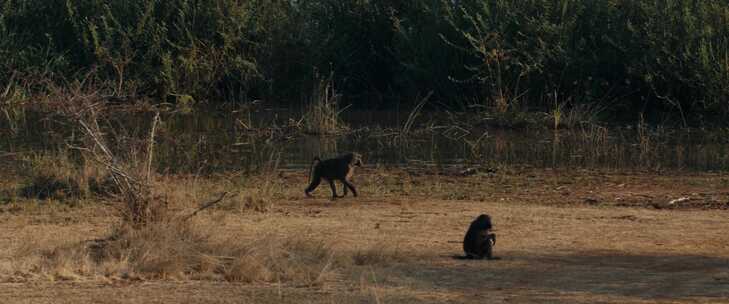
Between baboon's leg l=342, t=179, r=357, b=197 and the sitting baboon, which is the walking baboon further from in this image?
the sitting baboon

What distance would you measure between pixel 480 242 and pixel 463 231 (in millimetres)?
1977

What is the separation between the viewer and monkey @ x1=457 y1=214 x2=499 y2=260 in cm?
1110

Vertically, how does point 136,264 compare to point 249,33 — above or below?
below

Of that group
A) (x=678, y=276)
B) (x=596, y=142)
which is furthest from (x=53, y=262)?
(x=596, y=142)

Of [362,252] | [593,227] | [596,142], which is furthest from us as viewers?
[596,142]

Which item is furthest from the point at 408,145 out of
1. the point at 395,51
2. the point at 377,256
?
the point at 377,256

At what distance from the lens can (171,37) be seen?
32.8 meters

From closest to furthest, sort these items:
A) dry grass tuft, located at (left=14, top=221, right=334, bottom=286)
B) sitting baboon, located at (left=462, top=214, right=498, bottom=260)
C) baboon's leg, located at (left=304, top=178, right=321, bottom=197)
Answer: dry grass tuft, located at (left=14, top=221, right=334, bottom=286), sitting baboon, located at (left=462, top=214, right=498, bottom=260), baboon's leg, located at (left=304, top=178, right=321, bottom=197)

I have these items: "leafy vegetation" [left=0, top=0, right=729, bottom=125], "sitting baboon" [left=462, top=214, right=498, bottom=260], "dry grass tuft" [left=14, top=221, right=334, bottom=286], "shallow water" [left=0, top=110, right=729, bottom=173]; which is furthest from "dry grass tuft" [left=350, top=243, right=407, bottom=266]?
"leafy vegetation" [left=0, top=0, right=729, bottom=125]

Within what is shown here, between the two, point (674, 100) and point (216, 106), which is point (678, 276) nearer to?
point (674, 100)

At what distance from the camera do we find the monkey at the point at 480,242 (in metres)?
11.1

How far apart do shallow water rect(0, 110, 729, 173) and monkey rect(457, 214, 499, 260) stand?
8277 mm

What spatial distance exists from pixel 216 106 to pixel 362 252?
2127 cm

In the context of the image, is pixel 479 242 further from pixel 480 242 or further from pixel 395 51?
pixel 395 51
